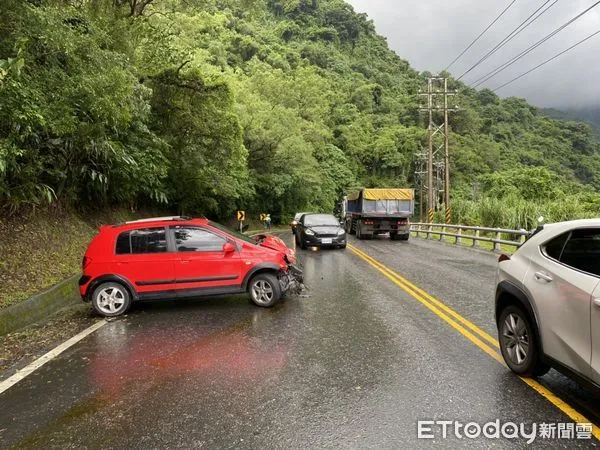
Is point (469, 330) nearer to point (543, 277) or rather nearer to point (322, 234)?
point (543, 277)

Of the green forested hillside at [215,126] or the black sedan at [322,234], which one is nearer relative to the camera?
the green forested hillside at [215,126]

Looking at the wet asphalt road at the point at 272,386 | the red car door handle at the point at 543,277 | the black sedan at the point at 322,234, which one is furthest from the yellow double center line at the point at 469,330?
the black sedan at the point at 322,234

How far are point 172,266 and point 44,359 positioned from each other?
258 cm

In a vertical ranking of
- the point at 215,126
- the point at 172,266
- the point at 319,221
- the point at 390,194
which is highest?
the point at 215,126

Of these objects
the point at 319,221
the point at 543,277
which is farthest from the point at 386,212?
the point at 543,277

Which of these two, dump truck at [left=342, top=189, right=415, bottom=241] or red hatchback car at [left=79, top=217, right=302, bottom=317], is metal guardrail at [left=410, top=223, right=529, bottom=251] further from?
red hatchback car at [left=79, top=217, right=302, bottom=317]

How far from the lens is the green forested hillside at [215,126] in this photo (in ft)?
25.2

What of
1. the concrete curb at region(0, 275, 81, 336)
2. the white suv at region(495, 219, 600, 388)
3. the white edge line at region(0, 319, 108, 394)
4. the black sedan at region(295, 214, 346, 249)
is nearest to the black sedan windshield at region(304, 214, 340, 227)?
the black sedan at region(295, 214, 346, 249)

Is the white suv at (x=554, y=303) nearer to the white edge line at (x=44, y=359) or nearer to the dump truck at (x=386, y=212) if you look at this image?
the white edge line at (x=44, y=359)

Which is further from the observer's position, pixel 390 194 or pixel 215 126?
pixel 390 194

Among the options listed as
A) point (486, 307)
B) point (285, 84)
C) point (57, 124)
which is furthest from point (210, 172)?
point (285, 84)

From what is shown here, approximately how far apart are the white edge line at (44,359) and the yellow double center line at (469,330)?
5.26m

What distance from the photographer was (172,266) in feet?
24.8

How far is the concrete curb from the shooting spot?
6.68 meters
